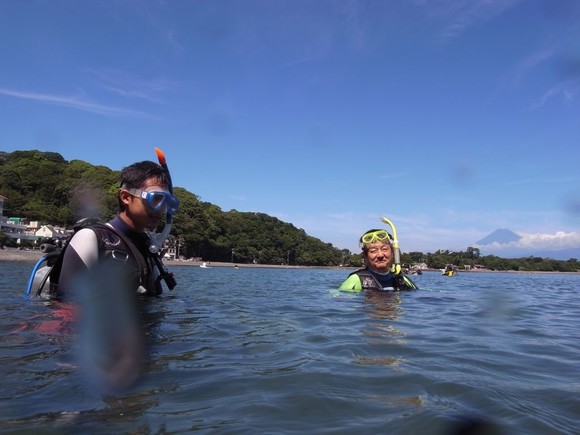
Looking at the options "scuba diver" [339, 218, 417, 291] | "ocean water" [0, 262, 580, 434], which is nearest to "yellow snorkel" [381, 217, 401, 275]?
"scuba diver" [339, 218, 417, 291]

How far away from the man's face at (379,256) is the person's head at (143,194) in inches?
178

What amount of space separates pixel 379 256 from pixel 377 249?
17 centimetres

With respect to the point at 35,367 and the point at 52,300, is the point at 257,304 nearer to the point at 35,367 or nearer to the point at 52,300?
the point at 52,300

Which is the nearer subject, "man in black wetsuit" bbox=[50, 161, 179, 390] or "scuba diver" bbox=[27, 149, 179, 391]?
"man in black wetsuit" bbox=[50, 161, 179, 390]

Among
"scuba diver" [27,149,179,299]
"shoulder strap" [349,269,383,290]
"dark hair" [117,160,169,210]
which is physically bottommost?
"shoulder strap" [349,269,383,290]

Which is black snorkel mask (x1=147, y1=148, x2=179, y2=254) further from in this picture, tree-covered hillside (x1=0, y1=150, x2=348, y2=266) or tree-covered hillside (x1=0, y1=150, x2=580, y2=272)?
tree-covered hillside (x1=0, y1=150, x2=348, y2=266)

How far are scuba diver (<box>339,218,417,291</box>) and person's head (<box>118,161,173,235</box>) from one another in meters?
4.54

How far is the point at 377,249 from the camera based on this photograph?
320 inches

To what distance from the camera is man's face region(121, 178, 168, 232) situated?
462 cm

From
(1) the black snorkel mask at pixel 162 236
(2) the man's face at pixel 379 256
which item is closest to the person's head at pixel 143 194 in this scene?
(1) the black snorkel mask at pixel 162 236

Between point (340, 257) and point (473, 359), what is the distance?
138 meters

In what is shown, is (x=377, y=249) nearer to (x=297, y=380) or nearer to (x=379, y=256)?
(x=379, y=256)

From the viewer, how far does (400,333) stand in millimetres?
4293

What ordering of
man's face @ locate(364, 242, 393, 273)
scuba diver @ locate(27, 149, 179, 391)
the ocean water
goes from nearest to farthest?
the ocean water < scuba diver @ locate(27, 149, 179, 391) < man's face @ locate(364, 242, 393, 273)
